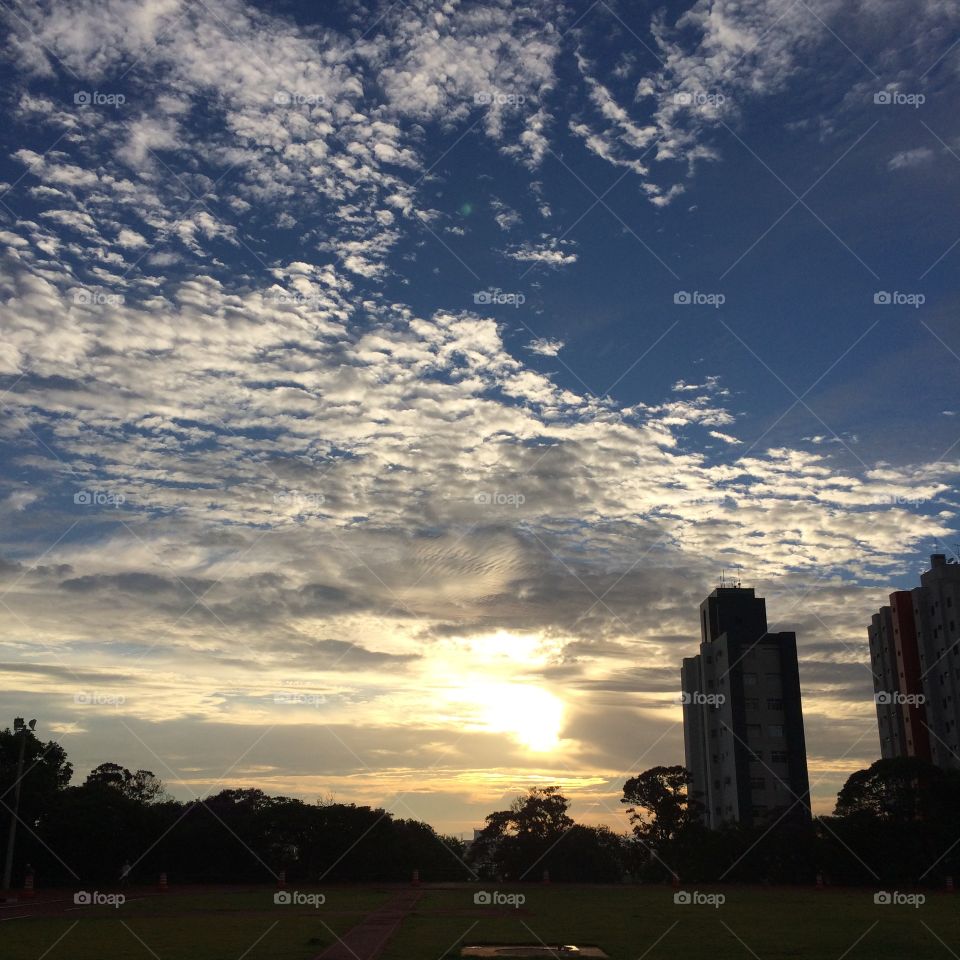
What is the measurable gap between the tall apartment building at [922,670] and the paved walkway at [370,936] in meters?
72.9

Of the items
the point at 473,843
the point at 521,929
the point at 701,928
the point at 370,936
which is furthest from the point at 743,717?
the point at 370,936

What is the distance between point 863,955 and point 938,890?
38.0 m

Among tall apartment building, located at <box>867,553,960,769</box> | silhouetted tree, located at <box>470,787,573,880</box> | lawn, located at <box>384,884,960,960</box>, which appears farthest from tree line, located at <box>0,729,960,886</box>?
tall apartment building, located at <box>867,553,960,769</box>

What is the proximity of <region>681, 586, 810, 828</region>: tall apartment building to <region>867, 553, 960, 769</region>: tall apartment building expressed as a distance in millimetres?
13869

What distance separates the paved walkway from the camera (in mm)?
19266

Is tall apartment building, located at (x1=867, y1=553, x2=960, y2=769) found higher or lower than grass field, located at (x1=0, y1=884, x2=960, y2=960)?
higher

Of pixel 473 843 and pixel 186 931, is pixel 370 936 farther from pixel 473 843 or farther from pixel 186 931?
pixel 473 843

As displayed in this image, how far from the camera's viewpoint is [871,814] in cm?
5750

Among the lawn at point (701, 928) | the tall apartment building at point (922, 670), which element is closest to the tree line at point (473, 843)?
the lawn at point (701, 928)

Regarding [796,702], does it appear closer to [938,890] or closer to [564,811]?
[564,811]

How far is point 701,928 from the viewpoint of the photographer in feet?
86.4

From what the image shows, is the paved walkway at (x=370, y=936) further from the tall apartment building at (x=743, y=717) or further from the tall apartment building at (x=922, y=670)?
the tall apartment building at (x=922, y=670)

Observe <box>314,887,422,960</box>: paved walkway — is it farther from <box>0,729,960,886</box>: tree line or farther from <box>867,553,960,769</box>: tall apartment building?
<box>867,553,960,769</box>: tall apartment building

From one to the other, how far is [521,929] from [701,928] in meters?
5.45
